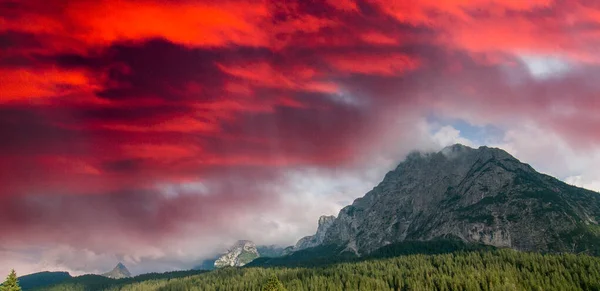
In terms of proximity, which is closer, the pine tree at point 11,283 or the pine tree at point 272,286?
the pine tree at point 11,283

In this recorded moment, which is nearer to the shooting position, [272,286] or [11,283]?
[11,283]

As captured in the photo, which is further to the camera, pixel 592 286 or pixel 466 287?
pixel 466 287

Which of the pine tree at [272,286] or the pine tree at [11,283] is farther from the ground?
the pine tree at [11,283]

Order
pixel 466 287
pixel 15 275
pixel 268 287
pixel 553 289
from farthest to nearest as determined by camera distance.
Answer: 1. pixel 466 287
2. pixel 553 289
3. pixel 268 287
4. pixel 15 275

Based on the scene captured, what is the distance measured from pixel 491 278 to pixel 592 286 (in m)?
46.4

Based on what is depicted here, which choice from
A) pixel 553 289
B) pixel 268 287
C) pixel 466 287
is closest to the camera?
pixel 268 287

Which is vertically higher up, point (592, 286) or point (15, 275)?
point (15, 275)

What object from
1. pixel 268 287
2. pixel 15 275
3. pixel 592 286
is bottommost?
pixel 592 286

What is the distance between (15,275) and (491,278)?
8594 inches

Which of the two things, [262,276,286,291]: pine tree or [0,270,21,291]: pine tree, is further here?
[262,276,286,291]: pine tree

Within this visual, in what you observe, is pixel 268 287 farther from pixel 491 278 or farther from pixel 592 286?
pixel 592 286

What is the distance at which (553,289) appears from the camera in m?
175

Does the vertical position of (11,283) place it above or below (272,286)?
above

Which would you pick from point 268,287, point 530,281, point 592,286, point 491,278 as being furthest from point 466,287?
point 268,287
